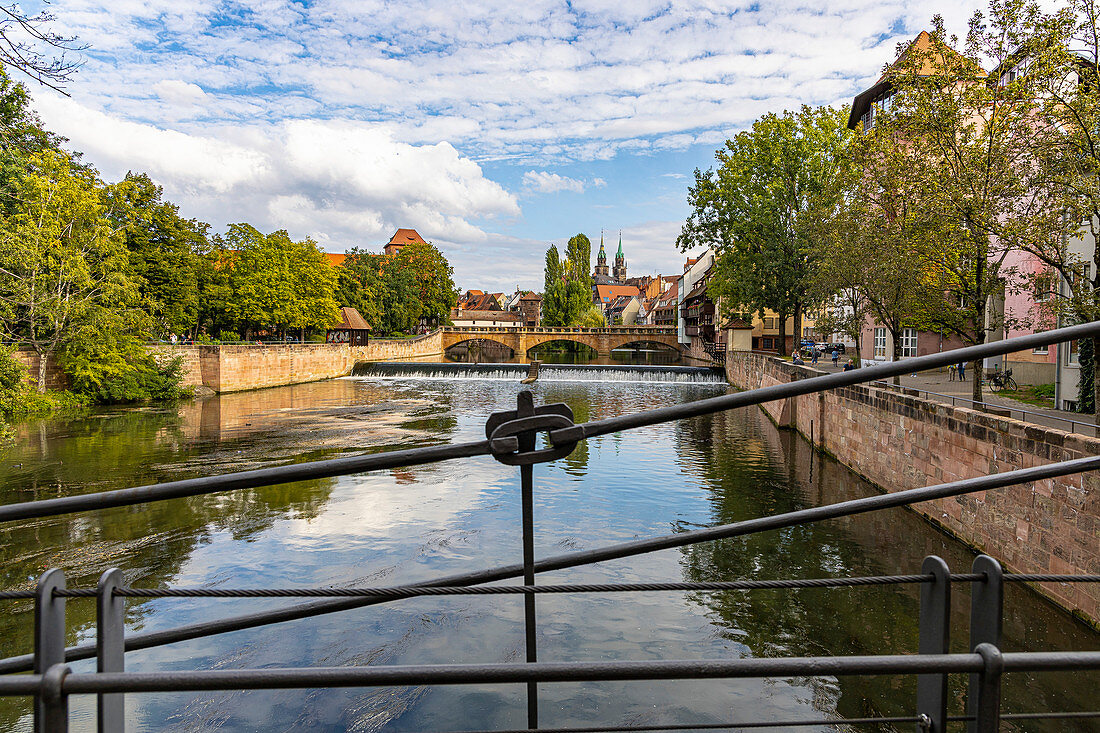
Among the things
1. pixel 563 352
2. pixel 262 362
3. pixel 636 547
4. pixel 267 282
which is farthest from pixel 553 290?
pixel 636 547

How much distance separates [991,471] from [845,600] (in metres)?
2.91

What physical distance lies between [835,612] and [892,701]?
212 cm

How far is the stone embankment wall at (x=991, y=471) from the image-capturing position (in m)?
8.04

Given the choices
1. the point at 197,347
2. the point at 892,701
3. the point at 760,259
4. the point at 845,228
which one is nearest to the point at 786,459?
the point at 845,228

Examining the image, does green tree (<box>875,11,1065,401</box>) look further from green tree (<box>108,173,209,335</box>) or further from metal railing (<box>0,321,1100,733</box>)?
green tree (<box>108,173,209,335</box>)

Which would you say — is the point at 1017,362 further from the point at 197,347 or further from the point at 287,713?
the point at 197,347

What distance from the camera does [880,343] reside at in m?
34.6

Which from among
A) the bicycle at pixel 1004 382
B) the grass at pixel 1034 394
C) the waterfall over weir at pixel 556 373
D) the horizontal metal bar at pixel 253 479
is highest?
the horizontal metal bar at pixel 253 479

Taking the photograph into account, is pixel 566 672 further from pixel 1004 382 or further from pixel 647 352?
pixel 647 352

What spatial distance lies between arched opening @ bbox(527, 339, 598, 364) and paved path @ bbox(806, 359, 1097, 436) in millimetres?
45352

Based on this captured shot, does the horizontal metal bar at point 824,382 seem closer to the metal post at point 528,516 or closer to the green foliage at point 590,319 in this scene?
the metal post at point 528,516

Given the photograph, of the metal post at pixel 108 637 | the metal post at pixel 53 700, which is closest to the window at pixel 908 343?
the metal post at pixel 108 637

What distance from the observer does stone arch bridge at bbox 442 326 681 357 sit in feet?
235

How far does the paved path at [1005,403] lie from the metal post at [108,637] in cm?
977
